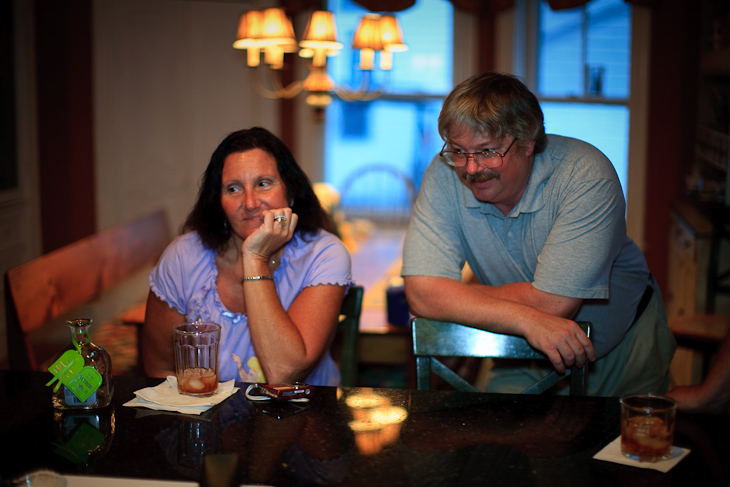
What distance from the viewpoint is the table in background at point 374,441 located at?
105 centimetres

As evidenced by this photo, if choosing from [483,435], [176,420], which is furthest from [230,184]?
[483,435]

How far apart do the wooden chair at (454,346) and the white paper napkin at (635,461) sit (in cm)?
47

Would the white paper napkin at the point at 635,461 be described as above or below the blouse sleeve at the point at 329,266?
below

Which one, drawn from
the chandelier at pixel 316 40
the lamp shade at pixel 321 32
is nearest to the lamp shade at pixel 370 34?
the chandelier at pixel 316 40

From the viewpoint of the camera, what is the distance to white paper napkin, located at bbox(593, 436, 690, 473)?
3.54ft

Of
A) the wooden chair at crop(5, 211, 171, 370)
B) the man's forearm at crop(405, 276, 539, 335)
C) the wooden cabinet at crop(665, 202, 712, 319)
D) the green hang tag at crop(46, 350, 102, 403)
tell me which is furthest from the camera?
the wooden cabinet at crop(665, 202, 712, 319)

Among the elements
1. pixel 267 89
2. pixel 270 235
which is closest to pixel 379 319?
pixel 270 235

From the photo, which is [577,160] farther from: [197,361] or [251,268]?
[197,361]

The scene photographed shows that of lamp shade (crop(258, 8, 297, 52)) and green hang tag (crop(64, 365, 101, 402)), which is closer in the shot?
green hang tag (crop(64, 365, 101, 402))

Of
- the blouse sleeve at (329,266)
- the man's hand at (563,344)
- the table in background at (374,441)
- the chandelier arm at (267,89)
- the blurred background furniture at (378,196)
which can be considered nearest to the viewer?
the table in background at (374,441)

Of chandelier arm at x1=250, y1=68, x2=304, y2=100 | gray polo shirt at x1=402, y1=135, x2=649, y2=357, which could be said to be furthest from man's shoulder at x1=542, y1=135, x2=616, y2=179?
chandelier arm at x1=250, y1=68, x2=304, y2=100

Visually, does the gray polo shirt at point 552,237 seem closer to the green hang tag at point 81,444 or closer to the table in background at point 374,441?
the table in background at point 374,441

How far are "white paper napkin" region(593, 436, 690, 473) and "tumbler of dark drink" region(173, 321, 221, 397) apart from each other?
72cm

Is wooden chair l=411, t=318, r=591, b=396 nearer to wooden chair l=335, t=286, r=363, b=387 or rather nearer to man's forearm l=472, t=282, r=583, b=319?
man's forearm l=472, t=282, r=583, b=319
